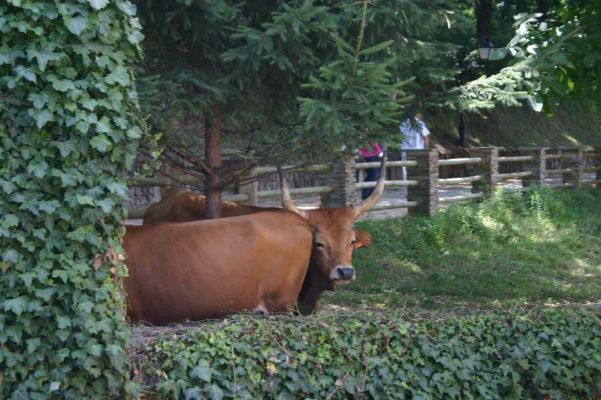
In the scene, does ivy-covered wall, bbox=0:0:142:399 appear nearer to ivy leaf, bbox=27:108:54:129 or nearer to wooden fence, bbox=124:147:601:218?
ivy leaf, bbox=27:108:54:129

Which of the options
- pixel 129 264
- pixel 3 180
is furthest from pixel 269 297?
pixel 3 180

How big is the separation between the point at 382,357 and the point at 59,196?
94.5 inches

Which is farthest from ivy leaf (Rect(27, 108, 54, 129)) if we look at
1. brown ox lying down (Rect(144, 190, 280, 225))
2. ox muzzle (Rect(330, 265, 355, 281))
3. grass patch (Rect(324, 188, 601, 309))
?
grass patch (Rect(324, 188, 601, 309))

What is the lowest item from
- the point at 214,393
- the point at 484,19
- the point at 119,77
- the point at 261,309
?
the point at 214,393

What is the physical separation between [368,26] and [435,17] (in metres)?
0.59

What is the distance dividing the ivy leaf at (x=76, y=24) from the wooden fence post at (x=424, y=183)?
9.84 metres

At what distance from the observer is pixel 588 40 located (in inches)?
312

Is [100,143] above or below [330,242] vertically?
above

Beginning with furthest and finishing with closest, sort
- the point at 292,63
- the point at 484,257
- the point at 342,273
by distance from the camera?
the point at 484,257
the point at 342,273
the point at 292,63

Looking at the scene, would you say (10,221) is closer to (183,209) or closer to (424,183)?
(183,209)

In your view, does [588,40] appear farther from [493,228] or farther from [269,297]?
[493,228]

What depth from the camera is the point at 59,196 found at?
5199 millimetres

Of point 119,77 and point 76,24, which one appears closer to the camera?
point 76,24

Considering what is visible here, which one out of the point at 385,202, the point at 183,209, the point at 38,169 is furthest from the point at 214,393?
the point at 385,202
